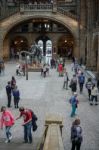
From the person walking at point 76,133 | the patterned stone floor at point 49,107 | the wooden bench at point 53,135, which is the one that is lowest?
the patterned stone floor at point 49,107

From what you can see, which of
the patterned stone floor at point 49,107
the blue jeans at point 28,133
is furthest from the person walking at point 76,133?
the blue jeans at point 28,133

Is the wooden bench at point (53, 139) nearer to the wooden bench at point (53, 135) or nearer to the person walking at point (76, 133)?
the wooden bench at point (53, 135)

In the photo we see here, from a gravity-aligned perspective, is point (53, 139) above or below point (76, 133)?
above

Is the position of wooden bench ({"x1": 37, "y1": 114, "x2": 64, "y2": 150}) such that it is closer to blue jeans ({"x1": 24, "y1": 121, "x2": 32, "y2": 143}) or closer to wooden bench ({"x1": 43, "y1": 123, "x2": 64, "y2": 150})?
wooden bench ({"x1": 43, "y1": 123, "x2": 64, "y2": 150})

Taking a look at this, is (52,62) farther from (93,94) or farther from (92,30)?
(93,94)

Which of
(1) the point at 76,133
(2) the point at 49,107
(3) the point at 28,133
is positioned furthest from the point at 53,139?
(2) the point at 49,107

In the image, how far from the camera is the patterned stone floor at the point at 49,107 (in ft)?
51.1

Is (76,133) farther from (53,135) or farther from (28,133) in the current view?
(53,135)

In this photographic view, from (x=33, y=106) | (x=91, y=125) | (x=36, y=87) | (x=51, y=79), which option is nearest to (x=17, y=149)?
(x=91, y=125)

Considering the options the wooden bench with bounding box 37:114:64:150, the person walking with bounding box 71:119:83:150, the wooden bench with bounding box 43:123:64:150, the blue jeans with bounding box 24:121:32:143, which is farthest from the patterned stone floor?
the wooden bench with bounding box 43:123:64:150

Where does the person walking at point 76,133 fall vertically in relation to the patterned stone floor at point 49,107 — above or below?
above

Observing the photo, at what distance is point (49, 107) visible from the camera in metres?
23.1

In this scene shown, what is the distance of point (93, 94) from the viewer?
2342 cm

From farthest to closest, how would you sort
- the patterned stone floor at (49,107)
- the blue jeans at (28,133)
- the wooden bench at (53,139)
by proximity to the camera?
the patterned stone floor at (49,107) → the blue jeans at (28,133) → the wooden bench at (53,139)
